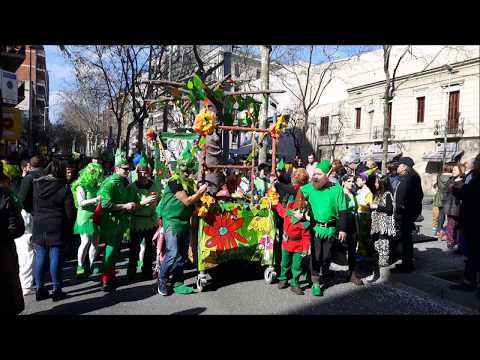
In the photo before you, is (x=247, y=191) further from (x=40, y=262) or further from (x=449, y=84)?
(x=449, y=84)

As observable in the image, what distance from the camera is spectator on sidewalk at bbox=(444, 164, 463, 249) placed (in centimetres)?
769

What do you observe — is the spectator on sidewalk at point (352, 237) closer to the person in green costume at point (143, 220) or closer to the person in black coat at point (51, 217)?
the person in green costume at point (143, 220)

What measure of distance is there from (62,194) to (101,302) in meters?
1.40

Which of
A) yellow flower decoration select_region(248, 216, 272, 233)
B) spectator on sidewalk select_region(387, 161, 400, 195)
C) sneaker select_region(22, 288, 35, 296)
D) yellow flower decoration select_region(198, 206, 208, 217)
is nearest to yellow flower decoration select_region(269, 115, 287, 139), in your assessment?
yellow flower decoration select_region(248, 216, 272, 233)

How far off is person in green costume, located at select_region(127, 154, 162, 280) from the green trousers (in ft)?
6.45

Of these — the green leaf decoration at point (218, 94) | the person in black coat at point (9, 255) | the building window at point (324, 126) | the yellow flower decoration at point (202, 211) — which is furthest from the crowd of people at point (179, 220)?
the building window at point (324, 126)

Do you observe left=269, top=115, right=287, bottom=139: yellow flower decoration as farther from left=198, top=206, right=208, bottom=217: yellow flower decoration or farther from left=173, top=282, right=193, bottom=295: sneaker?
left=173, top=282, right=193, bottom=295: sneaker

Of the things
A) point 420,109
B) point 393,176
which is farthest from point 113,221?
point 420,109

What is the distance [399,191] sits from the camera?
6176 millimetres

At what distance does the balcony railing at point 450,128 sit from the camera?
20.0 m

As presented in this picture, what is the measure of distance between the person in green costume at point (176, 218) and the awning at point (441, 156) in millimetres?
19487

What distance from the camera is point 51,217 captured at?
15.0ft
